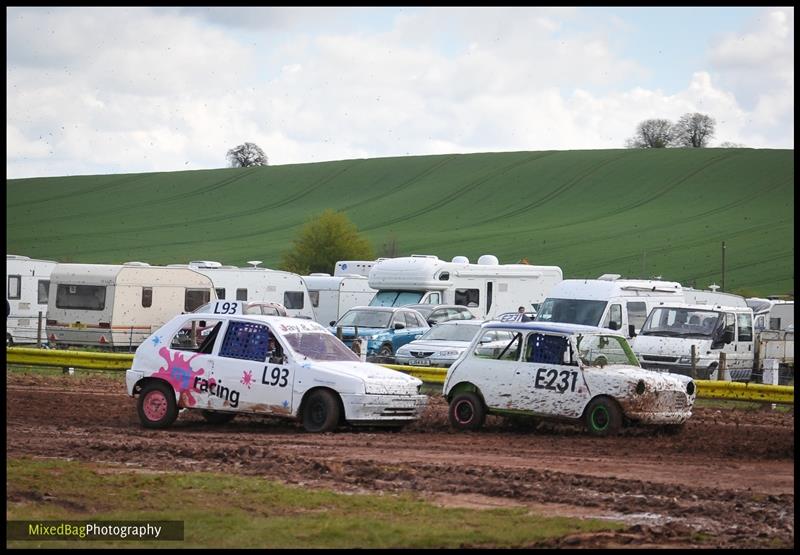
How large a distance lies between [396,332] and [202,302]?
871cm

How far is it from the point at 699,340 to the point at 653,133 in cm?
11327

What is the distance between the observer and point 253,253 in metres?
85.9

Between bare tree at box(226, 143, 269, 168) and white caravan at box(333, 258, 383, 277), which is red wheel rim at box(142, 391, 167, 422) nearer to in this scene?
white caravan at box(333, 258, 383, 277)

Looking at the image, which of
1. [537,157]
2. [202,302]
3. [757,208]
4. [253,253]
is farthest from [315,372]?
[537,157]

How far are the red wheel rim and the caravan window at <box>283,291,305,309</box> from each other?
23.6 m

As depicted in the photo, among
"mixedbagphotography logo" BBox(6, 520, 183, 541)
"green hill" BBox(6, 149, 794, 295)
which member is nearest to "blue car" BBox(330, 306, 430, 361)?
"mixedbagphotography logo" BBox(6, 520, 183, 541)

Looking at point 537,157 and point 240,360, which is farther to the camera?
point 537,157

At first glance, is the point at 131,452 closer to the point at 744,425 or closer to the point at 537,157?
the point at 744,425

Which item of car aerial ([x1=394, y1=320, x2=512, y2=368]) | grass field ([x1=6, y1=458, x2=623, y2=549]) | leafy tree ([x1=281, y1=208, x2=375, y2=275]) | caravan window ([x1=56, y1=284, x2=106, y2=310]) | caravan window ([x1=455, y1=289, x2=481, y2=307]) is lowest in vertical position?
grass field ([x1=6, y1=458, x2=623, y2=549])

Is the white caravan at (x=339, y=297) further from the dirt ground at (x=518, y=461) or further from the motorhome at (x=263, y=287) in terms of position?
the dirt ground at (x=518, y=461)

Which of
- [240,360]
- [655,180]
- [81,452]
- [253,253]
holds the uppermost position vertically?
[655,180]

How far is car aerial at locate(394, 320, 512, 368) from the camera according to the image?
90.7 feet

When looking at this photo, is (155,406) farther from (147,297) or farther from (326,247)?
(326,247)

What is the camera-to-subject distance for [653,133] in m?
138
